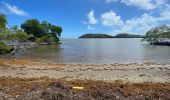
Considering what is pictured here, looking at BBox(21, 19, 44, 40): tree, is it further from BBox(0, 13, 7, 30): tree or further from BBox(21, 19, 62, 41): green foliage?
BBox(0, 13, 7, 30): tree

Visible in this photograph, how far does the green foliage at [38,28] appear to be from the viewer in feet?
443

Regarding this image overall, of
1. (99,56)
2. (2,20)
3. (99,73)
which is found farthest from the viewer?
(99,56)

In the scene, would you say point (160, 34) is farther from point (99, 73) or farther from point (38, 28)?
point (99, 73)

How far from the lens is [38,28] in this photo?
442 ft

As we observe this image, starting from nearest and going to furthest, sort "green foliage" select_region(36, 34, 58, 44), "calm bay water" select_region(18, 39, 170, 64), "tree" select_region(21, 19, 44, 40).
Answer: "calm bay water" select_region(18, 39, 170, 64) < "green foliage" select_region(36, 34, 58, 44) < "tree" select_region(21, 19, 44, 40)

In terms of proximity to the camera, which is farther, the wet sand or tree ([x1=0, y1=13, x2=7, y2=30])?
tree ([x1=0, y1=13, x2=7, y2=30])

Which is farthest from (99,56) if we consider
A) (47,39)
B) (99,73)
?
(47,39)

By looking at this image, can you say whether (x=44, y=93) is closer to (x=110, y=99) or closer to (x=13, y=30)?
(x=110, y=99)

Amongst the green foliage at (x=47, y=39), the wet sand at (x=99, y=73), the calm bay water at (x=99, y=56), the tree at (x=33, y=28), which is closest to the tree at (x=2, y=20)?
the wet sand at (x=99, y=73)

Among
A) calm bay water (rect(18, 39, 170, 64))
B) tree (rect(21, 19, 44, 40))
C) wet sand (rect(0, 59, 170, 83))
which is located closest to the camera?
wet sand (rect(0, 59, 170, 83))

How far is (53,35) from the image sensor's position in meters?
148

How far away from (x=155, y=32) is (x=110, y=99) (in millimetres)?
128511

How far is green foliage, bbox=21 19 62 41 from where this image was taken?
5315 inches

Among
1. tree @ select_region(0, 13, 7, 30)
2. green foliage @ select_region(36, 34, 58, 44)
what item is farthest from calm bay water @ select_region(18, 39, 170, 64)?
green foliage @ select_region(36, 34, 58, 44)
